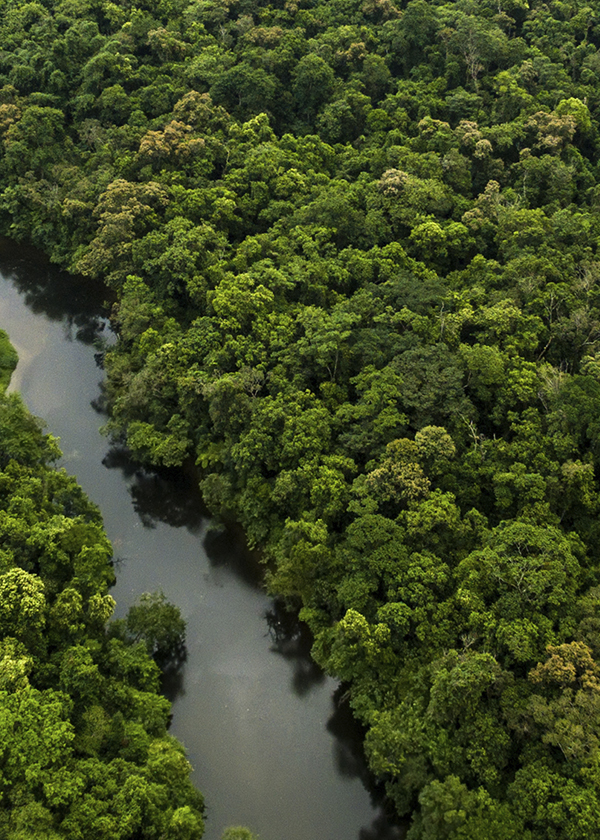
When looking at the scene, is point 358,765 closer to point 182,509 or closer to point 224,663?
point 224,663

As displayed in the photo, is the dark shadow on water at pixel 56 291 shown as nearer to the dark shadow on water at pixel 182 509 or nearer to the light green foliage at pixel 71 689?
the dark shadow on water at pixel 182 509

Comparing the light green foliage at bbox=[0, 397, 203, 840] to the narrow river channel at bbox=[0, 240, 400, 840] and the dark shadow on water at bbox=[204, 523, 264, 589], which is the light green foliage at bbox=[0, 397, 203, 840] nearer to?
the narrow river channel at bbox=[0, 240, 400, 840]

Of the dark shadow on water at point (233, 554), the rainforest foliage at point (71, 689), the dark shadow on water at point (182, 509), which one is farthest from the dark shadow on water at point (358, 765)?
the dark shadow on water at point (182, 509)

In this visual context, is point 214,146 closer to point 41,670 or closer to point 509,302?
point 509,302

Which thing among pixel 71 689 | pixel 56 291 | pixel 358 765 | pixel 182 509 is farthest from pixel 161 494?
pixel 56 291

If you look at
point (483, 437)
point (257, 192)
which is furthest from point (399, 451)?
point (257, 192)
